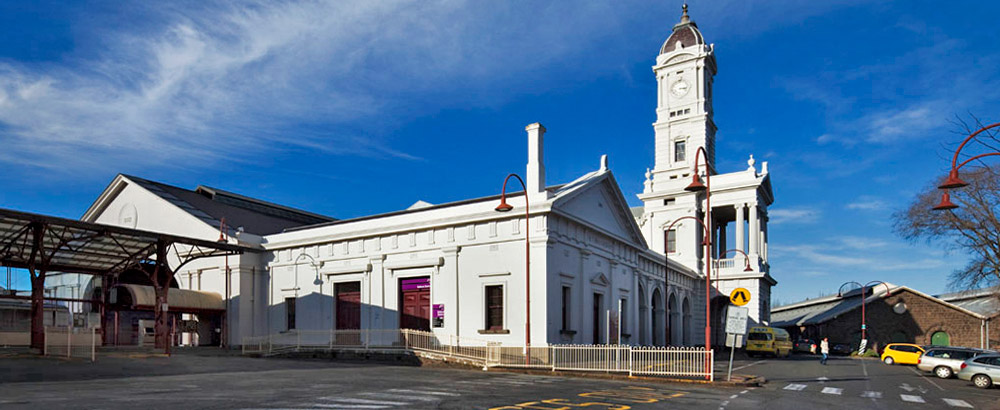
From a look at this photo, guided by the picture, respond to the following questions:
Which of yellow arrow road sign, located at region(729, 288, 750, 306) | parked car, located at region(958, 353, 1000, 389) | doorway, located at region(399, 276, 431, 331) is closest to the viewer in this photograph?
yellow arrow road sign, located at region(729, 288, 750, 306)

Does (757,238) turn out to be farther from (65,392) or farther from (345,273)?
(65,392)

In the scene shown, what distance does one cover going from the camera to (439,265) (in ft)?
110

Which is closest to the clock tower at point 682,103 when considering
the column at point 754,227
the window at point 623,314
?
the column at point 754,227

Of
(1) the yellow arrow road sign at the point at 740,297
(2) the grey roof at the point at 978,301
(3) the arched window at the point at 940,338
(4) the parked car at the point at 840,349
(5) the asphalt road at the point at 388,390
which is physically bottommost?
(4) the parked car at the point at 840,349

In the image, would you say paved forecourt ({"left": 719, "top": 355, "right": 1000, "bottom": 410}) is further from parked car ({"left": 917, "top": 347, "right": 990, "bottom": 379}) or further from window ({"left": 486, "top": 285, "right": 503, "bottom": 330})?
window ({"left": 486, "top": 285, "right": 503, "bottom": 330})

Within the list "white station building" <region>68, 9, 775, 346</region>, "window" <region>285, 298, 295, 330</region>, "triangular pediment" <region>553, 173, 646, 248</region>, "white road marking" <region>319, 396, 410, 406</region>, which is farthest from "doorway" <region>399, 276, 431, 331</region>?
"white road marking" <region>319, 396, 410, 406</region>

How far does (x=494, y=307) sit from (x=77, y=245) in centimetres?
1987

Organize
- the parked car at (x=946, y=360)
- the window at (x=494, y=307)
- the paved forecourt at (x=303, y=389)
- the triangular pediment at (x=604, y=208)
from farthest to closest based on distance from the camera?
the triangular pediment at (x=604, y=208) → the window at (x=494, y=307) → the parked car at (x=946, y=360) → the paved forecourt at (x=303, y=389)

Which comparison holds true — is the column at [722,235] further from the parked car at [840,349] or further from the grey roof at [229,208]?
the grey roof at [229,208]

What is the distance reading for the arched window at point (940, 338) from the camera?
203ft

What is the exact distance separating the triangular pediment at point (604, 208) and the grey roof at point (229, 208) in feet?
65.5

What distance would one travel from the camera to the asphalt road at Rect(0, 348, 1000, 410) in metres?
14.3

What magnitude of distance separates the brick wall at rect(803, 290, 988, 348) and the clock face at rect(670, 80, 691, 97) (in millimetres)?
25612

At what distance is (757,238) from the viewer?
62531mm
